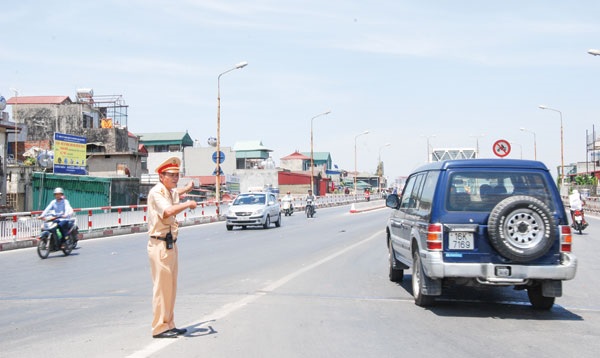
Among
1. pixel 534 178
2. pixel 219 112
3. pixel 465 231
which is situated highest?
pixel 219 112

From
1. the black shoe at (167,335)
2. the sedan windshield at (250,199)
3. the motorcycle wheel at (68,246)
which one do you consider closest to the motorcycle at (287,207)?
the sedan windshield at (250,199)

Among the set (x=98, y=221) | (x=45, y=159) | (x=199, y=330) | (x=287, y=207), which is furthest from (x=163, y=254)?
(x=45, y=159)

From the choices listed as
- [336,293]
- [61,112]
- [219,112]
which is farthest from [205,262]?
[61,112]

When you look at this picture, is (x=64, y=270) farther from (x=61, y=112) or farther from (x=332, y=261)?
(x=61, y=112)

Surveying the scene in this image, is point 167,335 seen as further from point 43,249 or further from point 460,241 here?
point 43,249

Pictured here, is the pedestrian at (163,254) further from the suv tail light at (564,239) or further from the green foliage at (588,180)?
the green foliage at (588,180)

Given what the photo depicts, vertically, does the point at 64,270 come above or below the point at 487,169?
below

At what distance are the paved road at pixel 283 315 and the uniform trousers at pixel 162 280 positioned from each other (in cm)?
23

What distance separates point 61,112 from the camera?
214 ft

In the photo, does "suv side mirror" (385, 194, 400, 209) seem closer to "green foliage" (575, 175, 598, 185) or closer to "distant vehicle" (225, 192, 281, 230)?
"distant vehicle" (225, 192, 281, 230)

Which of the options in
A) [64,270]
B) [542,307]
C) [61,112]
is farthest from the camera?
[61,112]

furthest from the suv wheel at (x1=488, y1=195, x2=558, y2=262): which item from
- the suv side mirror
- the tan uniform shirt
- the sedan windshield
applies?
the sedan windshield

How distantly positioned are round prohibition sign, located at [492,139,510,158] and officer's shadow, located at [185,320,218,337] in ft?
50.6

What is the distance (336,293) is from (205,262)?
5.68 metres
